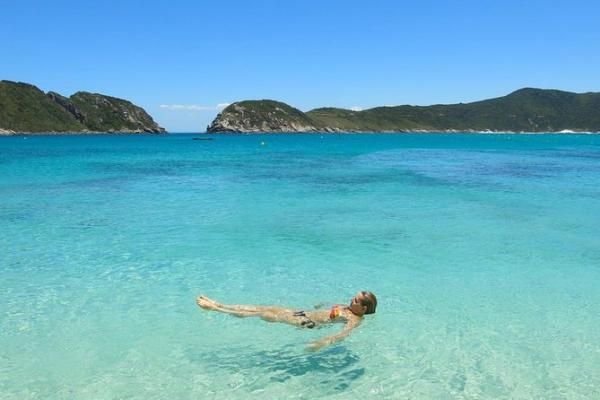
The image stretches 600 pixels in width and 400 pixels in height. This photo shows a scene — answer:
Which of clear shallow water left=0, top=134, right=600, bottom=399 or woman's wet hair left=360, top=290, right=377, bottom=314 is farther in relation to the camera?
woman's wet hair left=360, top=290, right=377, bottom=314

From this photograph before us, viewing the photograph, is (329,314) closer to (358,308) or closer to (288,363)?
(358,308)

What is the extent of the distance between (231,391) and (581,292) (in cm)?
1005

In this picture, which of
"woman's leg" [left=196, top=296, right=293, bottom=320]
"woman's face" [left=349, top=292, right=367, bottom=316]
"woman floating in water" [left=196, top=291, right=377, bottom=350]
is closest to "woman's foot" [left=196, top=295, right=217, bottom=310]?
"woman's leg" [left=196, top=296, right=293, bottom=320]

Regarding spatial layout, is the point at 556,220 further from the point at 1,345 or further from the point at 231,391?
the point at 1,345

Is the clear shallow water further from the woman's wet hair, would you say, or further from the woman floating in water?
the woman's wet hair

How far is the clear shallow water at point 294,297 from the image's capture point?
876cm

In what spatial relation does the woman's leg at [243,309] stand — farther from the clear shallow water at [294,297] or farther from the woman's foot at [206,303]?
the clear shallow water at [294,297]

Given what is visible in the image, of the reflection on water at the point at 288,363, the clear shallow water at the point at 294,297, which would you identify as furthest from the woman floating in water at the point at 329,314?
the reflection on water at the point at 288,363

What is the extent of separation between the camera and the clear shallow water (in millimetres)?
8758

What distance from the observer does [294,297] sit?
12875 mm

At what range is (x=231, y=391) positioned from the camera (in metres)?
8.30

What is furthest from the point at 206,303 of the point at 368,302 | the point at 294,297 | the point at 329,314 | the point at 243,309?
the point at 368,302

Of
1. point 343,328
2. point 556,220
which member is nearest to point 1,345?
point 343,328

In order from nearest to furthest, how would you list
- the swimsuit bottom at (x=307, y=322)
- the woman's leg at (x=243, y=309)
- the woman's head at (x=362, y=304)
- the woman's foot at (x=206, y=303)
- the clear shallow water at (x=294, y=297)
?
the clear shallow water at (x=294, y=297) < the swimsuit bottom at (x=307, y=322) < the woman's head at (x=362, y=304) < the woman's leg at (x=243, y=309) < the woman's foot at (x=206, y=303)
